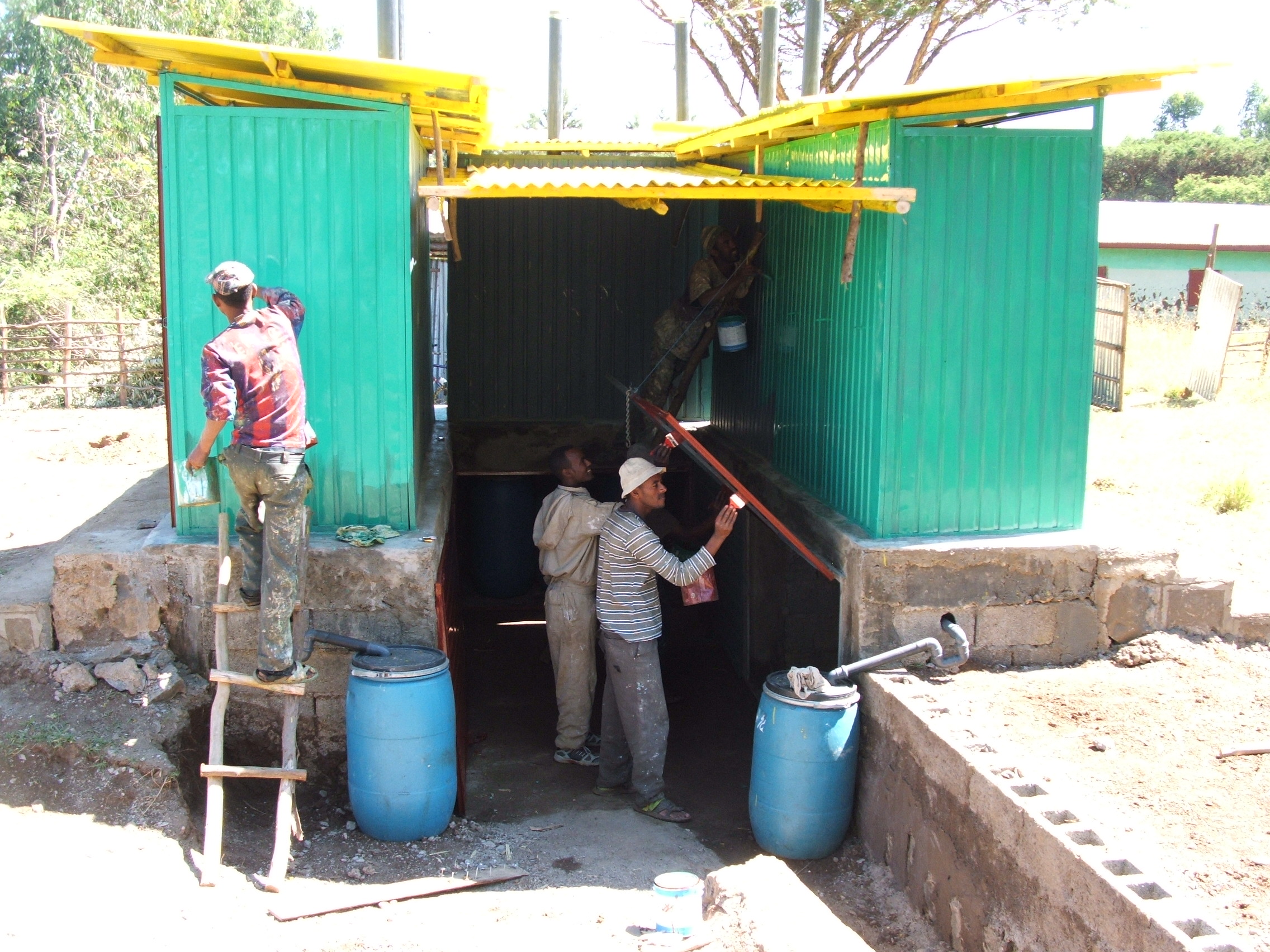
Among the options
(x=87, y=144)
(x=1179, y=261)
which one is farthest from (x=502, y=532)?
(x=1179, y=261)

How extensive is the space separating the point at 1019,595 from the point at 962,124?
7.96 ft

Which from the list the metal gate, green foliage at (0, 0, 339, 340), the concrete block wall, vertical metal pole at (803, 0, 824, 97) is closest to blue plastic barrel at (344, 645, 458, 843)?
the concrete block wall

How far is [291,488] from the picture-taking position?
5.15 metres

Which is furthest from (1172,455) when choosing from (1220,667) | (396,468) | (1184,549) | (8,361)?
(8,361)

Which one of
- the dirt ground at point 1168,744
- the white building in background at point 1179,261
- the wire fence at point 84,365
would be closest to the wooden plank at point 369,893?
the dirt ground at point 1168,744

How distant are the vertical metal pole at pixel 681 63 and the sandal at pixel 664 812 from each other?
34.6 ft

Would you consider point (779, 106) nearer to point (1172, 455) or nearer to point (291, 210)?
point (291, 210)

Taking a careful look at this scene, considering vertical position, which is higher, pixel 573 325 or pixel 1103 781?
pixel 573 325

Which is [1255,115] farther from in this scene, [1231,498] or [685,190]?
[685,190]

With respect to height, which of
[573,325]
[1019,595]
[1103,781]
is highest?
[573,325]

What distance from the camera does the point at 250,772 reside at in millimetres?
4934

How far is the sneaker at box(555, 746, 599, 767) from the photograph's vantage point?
680cm

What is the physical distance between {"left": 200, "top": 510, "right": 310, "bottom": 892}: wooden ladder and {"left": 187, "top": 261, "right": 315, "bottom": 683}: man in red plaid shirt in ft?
0.35

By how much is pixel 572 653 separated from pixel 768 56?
6830mm
